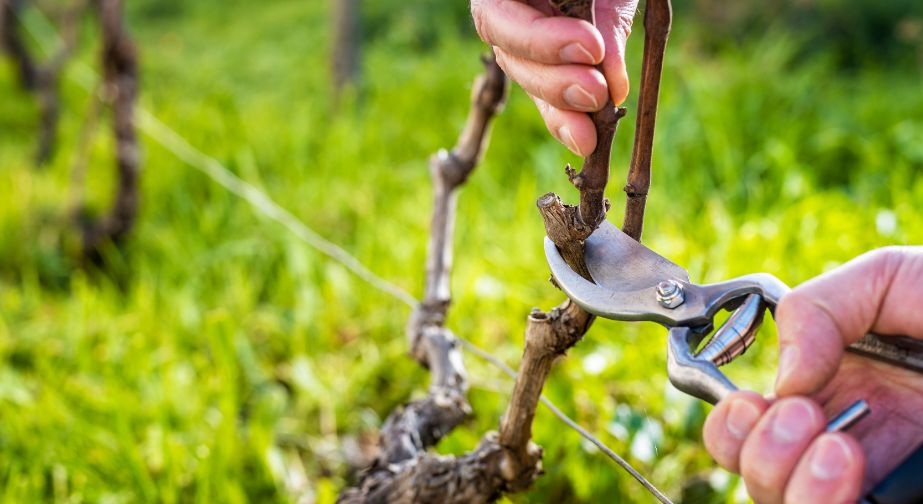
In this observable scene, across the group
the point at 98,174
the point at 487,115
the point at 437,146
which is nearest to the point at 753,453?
the point at 487,115

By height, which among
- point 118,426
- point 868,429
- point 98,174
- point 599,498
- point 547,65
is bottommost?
point 599,498

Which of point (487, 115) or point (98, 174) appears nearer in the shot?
point (487, 115)

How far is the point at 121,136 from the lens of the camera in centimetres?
304

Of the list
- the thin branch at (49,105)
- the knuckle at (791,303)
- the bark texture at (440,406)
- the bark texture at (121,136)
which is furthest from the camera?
the thin branch at (49,105)

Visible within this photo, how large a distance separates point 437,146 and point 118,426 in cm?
194

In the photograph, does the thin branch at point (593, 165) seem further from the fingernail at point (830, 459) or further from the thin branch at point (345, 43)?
the thin branch at point (345, 43)

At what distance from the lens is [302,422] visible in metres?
2.06

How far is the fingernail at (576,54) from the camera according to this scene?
0.89 m

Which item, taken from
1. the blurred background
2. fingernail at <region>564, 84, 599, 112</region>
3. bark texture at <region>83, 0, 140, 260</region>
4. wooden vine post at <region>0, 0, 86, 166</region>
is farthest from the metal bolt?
wooden vine post at <region>0, 0, 86, 166</region>

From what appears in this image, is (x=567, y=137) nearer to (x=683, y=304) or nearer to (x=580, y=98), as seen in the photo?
(x=580, y=98)

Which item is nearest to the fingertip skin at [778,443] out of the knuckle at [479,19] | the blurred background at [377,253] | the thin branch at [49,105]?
the knuckle at [479,19]

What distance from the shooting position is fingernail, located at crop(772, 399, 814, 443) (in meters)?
0.77

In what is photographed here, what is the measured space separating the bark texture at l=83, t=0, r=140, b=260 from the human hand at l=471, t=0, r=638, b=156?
233cm

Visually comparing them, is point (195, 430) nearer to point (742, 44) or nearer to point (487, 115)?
point (487, 115)
